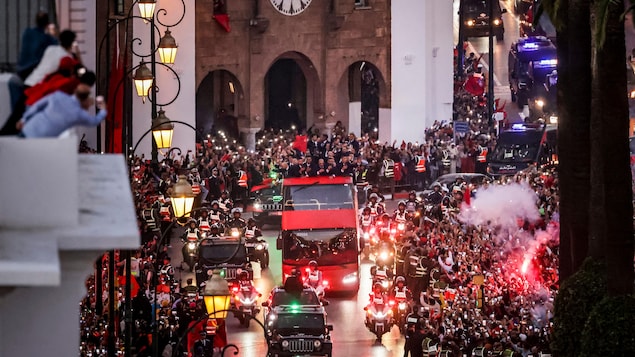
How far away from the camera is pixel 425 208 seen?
120 feet

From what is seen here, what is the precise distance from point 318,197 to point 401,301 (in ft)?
22.2

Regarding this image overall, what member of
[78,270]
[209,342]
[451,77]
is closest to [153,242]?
[209,342]

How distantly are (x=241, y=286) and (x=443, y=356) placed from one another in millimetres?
7441

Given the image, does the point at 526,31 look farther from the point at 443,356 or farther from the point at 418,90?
the point at 443,356

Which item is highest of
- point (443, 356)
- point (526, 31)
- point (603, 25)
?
point (526, 31)

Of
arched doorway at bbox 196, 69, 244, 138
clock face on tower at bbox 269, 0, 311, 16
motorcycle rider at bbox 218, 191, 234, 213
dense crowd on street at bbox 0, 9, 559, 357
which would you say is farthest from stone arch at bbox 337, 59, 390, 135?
motorcycle rider at bbox 218, 191, 234, 213

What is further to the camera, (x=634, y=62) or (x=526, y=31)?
(x=526, y=31)

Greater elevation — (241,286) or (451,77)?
(451,77)

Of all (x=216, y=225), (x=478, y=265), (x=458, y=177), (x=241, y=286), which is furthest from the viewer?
(x=458, y=177)

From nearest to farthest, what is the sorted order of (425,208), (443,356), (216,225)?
1. (443,356)
2. (216,225)
3. (425,208)

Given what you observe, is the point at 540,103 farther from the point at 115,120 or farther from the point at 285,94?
the point at 115,120

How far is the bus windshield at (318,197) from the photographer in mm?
34812

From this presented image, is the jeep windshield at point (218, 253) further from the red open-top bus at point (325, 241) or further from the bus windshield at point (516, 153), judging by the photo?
the bus windshield at point (516, 153)

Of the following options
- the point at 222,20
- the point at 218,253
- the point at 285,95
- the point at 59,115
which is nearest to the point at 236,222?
the point at 218,253
